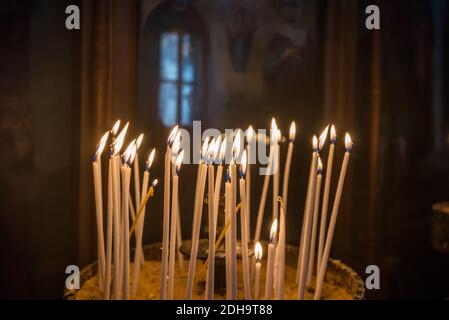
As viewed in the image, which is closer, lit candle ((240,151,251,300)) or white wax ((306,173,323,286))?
lit candle ((240,151,251,300))

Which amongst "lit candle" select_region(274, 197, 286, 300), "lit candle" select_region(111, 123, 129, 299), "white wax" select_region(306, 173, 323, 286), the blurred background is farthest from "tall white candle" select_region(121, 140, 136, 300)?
the blurred background

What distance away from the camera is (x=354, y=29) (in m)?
1.96

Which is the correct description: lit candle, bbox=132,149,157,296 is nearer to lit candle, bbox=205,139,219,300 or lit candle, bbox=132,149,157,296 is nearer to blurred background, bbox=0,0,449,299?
lit candle, bbox=205,139,219,300

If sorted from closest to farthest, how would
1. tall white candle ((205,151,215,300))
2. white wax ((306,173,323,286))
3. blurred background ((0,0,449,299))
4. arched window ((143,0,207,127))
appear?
tall white candle ((205,151,215,300)) < white wax ((306,173,323,286)) < blurred background ((0,0,449,299)) < arched window ((143,0,207,127))

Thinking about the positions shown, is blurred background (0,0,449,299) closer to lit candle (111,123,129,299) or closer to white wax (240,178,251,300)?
lit candle (111,123,129,299)

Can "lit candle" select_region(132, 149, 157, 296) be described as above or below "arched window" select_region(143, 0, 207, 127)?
below

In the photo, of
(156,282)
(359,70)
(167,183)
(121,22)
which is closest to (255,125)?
(359,70)

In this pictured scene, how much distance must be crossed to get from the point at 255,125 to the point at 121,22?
80cm

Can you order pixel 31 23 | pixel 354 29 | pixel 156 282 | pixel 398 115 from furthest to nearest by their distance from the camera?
pixel 398 115 < pixel 354 29 < pixel 31 23 < pixel 156 282

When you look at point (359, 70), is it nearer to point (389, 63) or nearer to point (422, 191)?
point (389, 63)

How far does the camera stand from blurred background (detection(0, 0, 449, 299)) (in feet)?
5.58

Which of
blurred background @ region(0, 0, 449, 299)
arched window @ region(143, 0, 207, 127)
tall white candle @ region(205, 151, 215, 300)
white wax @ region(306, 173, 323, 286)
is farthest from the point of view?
arched window @ region(143, 0, 207, 127)

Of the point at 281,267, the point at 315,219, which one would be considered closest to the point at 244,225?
the point at 281,267

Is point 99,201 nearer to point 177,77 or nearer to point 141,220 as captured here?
point 141,220
